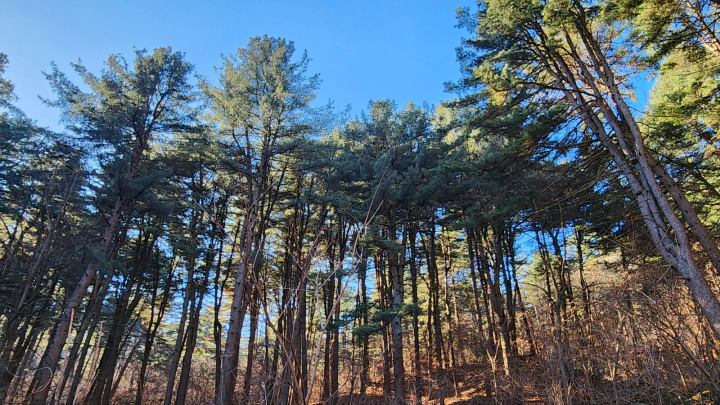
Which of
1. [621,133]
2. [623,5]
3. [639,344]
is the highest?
[623,5]

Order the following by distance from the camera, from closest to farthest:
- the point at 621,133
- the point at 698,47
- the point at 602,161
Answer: the point at 621,133
the point at 602,161
the point at 698,47

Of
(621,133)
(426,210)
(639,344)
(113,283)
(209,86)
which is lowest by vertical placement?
(639,344)

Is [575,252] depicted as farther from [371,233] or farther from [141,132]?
[141,132]

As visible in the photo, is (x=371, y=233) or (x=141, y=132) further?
(x=141, y=132)

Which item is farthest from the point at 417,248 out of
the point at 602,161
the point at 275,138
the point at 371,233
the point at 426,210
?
the point at 602,161

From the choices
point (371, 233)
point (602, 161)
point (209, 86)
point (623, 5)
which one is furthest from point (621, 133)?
point (209, 86)

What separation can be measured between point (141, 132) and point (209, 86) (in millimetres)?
3043

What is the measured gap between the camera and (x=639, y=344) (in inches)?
165

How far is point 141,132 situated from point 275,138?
495 centimetres

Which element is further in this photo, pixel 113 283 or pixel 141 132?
pixel 113 283

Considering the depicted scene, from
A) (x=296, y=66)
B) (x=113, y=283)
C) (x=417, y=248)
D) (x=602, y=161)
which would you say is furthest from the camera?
(x=417, y=248)

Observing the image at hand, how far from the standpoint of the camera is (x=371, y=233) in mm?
9883

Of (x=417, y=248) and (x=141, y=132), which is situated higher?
(x=141, y=132)

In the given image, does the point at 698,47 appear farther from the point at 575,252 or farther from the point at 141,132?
the point at 141,132
